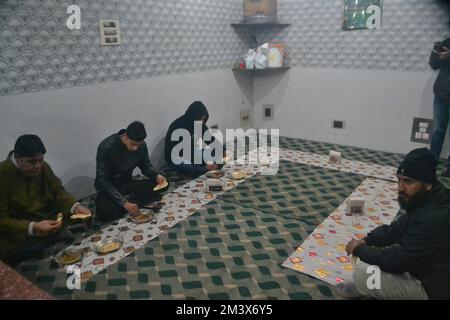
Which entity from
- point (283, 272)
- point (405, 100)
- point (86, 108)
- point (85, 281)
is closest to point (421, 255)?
point (283, 272)

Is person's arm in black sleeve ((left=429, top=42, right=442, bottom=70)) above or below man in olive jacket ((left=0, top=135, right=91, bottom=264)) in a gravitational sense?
above

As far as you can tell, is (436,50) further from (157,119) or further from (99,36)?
(99,36)

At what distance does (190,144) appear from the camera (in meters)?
4.07

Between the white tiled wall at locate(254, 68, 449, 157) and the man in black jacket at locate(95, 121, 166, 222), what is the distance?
2619 mm

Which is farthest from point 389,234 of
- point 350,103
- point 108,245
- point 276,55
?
point 276,55

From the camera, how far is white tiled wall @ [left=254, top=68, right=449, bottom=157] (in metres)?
4.44

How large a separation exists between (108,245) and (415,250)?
1.85m

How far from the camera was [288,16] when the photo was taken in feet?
16.5

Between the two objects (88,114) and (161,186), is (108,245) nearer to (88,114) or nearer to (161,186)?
(161,186)

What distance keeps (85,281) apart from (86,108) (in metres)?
1.63

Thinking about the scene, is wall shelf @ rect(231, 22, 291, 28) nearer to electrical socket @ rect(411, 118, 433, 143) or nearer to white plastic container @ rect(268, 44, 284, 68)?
white plastic container @ rect(268, 44, 284, 68)

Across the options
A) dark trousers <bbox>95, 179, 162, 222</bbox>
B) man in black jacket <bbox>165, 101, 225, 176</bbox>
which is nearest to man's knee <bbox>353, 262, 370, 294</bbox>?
dark trousers <bbox>95, 179, 162, 222</bbox>

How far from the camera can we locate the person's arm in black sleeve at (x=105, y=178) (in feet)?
9.73

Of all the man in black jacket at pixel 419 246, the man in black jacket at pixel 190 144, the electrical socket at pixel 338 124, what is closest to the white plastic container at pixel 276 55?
the electrical socket at pixel 338 124
